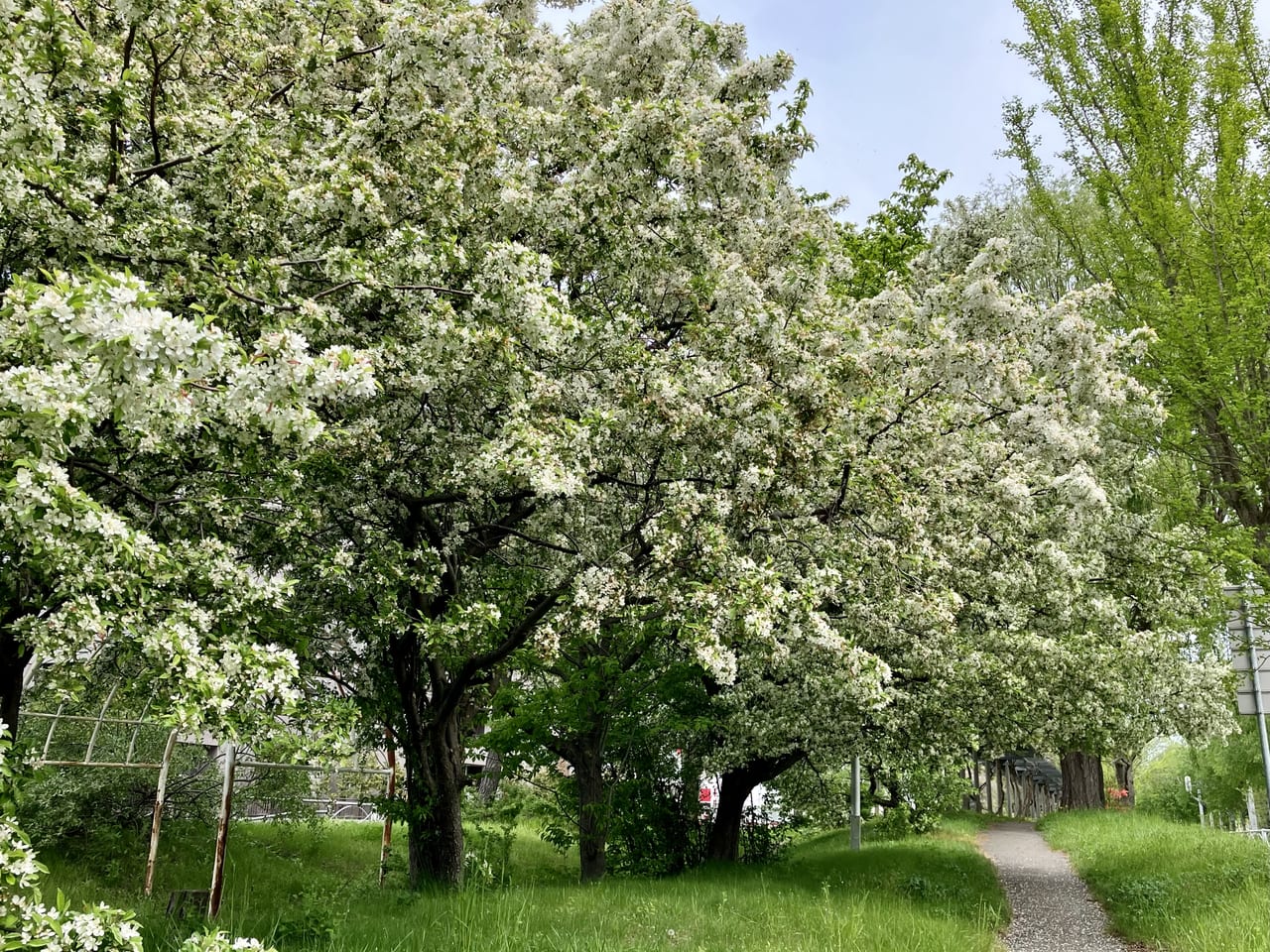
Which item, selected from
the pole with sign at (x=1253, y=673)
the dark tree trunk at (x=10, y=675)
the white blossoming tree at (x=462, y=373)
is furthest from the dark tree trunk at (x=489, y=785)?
the pole with sign at (x=1253, y=673)

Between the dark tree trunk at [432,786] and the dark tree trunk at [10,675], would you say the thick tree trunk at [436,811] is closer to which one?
the dark tree trunk at [432,786]

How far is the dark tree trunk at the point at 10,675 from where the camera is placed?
21.6 ft

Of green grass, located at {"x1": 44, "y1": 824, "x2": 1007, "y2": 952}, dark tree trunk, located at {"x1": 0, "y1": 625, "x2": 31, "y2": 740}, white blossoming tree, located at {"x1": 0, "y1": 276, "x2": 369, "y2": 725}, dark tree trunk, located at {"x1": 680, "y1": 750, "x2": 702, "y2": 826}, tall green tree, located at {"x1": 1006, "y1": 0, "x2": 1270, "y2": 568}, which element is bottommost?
green grass, located at {"x1": 44, "y1": 824, "x2": 1007, "y2": 952}

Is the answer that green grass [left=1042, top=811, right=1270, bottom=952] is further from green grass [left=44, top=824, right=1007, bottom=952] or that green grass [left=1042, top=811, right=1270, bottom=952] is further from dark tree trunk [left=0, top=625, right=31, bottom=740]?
dark tree trunk [left=0, top=625, right=31, bottom=740]

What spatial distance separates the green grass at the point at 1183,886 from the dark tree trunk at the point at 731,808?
5.56m

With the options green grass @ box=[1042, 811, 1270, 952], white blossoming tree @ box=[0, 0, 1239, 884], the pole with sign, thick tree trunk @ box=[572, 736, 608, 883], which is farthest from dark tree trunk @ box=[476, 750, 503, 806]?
the pole with sign

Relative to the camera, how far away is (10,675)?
6.81 m

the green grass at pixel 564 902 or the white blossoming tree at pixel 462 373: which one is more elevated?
the white blossoming tree at pixel 462 373

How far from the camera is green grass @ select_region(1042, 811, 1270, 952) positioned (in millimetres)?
8891

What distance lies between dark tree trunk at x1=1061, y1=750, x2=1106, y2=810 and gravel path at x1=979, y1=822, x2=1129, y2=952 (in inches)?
279

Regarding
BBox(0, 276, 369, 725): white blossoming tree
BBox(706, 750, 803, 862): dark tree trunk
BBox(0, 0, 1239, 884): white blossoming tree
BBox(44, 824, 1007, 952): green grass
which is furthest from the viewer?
BBox(706, 750, 803, 862): dark tree trunk

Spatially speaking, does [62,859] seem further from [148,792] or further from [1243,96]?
[1243,96]

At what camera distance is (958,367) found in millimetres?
8562

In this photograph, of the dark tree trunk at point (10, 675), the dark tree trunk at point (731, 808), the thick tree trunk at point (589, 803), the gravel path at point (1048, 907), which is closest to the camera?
the dark tree trunk at point (10, 675)
